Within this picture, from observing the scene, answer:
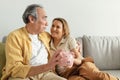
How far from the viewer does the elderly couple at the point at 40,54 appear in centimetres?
214

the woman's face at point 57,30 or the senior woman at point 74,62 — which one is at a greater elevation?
the woman's face at point 57,30

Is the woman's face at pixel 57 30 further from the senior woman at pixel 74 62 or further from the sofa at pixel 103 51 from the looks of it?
the sofa at pixel 103 51

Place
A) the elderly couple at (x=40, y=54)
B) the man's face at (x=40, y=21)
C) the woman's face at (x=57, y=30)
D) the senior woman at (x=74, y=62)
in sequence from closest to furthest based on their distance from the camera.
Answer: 1. the elderly couple at (x=40, y=54)
2. the man's face at (x=40, y=21)
3. the senior woman at (x=74, y=62)
4. the woman's face at (x=57, y=30)

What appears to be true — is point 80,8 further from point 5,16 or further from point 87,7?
point 5,16

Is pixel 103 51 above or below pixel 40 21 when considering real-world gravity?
below

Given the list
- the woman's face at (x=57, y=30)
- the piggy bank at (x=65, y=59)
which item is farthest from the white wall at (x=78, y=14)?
the piggy bank at (x=65, y=59)

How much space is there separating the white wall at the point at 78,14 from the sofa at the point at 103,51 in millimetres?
198

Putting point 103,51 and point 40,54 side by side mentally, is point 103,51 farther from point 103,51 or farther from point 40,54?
point 40,54

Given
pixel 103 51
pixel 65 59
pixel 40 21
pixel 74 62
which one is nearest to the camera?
pixel 65 59

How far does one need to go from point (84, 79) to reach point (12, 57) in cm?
71

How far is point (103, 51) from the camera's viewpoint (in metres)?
3.14

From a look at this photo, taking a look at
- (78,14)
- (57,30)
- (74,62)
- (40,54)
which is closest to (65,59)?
(40,54)

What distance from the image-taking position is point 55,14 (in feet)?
10.5

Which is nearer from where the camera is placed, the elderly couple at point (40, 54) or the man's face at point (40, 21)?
the elderly couple at point (40, 54)
